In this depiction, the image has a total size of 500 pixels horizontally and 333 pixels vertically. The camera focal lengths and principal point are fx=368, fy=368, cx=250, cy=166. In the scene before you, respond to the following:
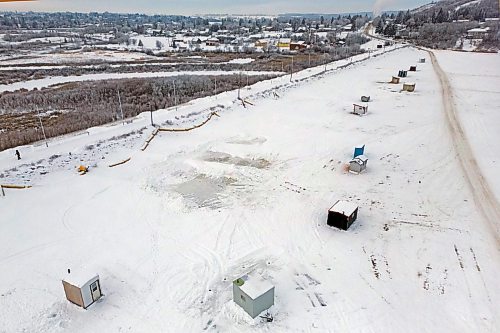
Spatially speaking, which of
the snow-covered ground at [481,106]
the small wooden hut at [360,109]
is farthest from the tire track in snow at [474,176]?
the small wooden hut at [360,109]

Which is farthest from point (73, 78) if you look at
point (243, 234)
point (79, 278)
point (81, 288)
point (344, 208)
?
point (344, 208)

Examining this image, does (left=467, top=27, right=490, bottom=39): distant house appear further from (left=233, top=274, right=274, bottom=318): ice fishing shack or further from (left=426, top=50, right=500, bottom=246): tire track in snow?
(left=233, top=274, right=274, bottom=318): ice fishing shack

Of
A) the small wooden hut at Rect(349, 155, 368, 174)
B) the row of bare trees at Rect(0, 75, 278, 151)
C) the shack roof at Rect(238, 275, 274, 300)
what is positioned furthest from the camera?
the row of bare trees at Rect(0, 75, 278, 151)

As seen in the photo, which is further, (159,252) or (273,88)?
(273,88)

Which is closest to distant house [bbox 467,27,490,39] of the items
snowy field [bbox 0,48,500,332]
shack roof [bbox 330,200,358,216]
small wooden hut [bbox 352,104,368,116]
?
small wooden hut [bbox 352,104,368,116]

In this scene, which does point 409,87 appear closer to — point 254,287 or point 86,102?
point 86,102

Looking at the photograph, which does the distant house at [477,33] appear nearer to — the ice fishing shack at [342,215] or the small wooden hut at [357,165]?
the small wooden hut at [357,165]

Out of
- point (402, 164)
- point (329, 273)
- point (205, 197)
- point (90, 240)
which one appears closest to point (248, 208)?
point (205, 197)

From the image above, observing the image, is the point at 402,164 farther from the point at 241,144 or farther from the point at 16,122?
the point at 16,122
